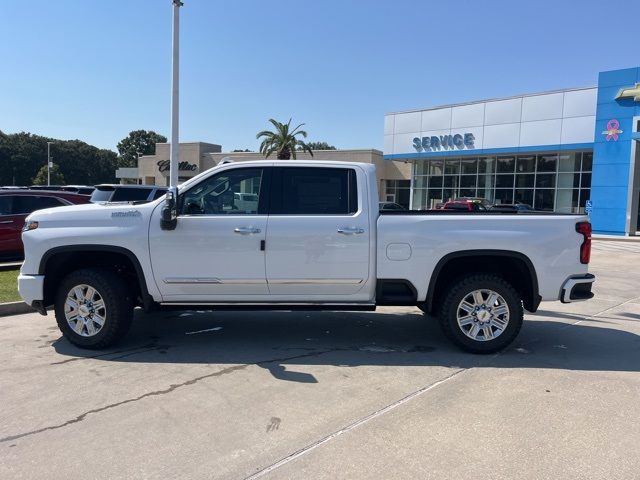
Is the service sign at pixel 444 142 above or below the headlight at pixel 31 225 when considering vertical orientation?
above

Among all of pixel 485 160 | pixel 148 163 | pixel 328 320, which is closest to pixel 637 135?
pixel 485 160

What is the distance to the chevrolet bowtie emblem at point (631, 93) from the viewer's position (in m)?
29.0

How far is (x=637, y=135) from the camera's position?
29.1 m

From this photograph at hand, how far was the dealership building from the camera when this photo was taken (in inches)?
1180

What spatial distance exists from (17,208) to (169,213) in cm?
844

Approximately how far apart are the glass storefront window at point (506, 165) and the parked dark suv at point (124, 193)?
92.5 ft

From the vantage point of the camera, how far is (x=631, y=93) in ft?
95.7

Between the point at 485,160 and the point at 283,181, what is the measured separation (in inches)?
1316

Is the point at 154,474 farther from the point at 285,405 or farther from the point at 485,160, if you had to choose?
the point at 485,160

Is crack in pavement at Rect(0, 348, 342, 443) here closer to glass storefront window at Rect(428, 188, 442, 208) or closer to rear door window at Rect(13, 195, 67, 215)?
rear door window at Rect(13, 195, 67, 215)

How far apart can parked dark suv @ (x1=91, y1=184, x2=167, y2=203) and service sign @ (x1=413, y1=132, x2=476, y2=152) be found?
26860mm

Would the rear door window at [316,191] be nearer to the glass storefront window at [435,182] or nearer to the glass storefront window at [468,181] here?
the glass storefront window at [468,181]

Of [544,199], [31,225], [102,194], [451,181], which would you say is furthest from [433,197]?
[31,225]

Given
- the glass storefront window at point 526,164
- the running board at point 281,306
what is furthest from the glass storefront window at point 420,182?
the running board at point 281,306
